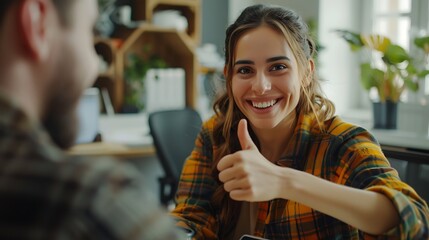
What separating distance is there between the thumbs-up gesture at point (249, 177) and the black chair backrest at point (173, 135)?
165 centimetres

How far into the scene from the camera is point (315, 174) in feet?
4.40

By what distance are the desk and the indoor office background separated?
0.22 m

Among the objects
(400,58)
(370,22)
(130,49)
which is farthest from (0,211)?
(370,22)

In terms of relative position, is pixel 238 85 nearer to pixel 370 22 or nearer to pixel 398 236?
pixel 398 236

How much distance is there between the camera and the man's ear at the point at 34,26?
0.51 metres

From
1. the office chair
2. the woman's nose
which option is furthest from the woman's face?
the office chair

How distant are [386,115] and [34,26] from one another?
8.71 ft

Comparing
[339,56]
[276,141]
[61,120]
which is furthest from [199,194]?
[339,56]

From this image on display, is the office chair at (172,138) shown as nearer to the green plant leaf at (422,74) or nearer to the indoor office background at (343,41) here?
the indoor office background at (343,41)

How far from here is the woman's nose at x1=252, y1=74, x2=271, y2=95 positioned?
1326mm

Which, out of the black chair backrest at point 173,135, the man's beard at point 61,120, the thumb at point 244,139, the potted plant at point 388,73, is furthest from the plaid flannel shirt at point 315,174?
the potted plant at point 388,73

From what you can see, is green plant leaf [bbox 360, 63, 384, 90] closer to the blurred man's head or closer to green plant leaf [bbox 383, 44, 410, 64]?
green plant leaf [bbox 383, 44, 410, 64]

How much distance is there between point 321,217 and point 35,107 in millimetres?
912

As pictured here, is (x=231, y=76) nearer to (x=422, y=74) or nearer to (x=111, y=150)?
(x=111, y=150)
